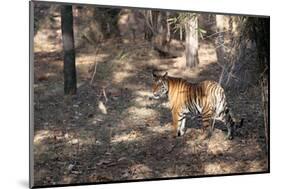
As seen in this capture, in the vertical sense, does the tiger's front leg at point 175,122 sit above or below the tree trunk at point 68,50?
below

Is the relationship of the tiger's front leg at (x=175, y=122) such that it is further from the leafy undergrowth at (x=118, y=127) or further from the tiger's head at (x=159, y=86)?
the tiger's head at (x=159, y=86)

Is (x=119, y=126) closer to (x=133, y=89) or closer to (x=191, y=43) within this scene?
(x=133, y=89)

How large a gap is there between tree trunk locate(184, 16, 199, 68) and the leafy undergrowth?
0.06 metres

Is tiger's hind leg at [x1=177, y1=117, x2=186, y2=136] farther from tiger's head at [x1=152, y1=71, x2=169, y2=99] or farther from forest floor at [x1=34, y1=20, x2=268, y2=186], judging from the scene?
tiger's head at [x1=152, y1=71, x2=169, y2=99]

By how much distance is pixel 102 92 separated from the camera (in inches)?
144

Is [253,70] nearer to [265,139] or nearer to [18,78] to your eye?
[265,139]

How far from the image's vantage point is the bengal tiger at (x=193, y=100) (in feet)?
12.5

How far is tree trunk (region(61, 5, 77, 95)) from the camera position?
11.7ft

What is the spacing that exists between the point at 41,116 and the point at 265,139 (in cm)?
204

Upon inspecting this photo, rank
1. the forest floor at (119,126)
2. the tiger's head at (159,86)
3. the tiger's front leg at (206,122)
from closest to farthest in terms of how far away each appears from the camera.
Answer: the forest floor at (119,126) < the tiger's head at (159,86) < the tiger's front leg at (206,122)

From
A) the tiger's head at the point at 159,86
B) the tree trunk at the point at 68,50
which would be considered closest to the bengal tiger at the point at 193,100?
the tiger's head at the point at 159,86

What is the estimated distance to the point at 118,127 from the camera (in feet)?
12.1

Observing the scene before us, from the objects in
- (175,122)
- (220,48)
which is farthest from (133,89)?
(220,48)

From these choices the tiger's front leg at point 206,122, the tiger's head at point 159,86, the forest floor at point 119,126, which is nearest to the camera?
the forest floor at point 119,126
